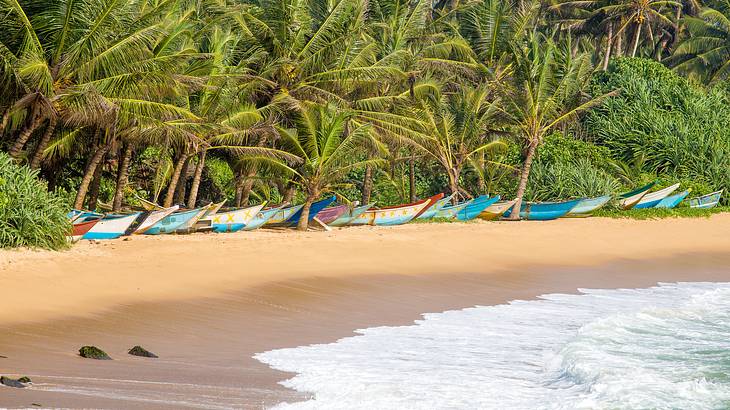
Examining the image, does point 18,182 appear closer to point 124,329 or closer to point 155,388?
point 124,329

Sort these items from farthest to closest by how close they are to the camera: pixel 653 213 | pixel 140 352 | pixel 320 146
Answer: pixel 653 213 → pixel 320 146 → pixel 140 352

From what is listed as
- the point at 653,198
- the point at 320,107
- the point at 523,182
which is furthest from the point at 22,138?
the point at 653,198

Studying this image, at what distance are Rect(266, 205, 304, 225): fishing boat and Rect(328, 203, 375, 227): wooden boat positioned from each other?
1154mm

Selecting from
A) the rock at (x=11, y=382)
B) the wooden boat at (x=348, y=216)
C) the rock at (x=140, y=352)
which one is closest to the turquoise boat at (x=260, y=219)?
the wooden boat at (x=348, y=216)

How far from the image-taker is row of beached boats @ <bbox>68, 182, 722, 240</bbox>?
19047mm

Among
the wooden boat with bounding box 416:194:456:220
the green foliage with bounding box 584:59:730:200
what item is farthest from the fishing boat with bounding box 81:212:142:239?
the green foliage with bounding box 584:59:730:200

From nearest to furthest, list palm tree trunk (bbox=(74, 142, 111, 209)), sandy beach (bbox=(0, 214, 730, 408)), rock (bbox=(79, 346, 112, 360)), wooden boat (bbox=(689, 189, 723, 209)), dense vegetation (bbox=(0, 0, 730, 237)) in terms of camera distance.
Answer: sandy beach (bbox=(0, 214, 730, 408)) → rock (bbox=(79, 346, 112, 360)) → dense vegetation (bbox=(0, 0, 730, 237)) → palm tree trunk (bbox=(74, 142, 111, 209)) → wooden boat (bbox=(689, 189, 723, 209))

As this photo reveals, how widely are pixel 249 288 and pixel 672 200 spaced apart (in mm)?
19687

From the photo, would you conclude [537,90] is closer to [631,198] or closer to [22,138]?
[631,198]

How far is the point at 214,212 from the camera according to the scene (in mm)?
21094

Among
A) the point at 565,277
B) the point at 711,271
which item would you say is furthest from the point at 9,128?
the point at 711,271

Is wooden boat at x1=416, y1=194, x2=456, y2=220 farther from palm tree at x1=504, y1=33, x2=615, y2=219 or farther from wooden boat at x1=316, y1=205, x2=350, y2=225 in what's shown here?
wooden boat at x1=316, y1=205, x2=350, y2=225

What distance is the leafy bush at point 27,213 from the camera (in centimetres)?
1552

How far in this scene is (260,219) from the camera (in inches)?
874
